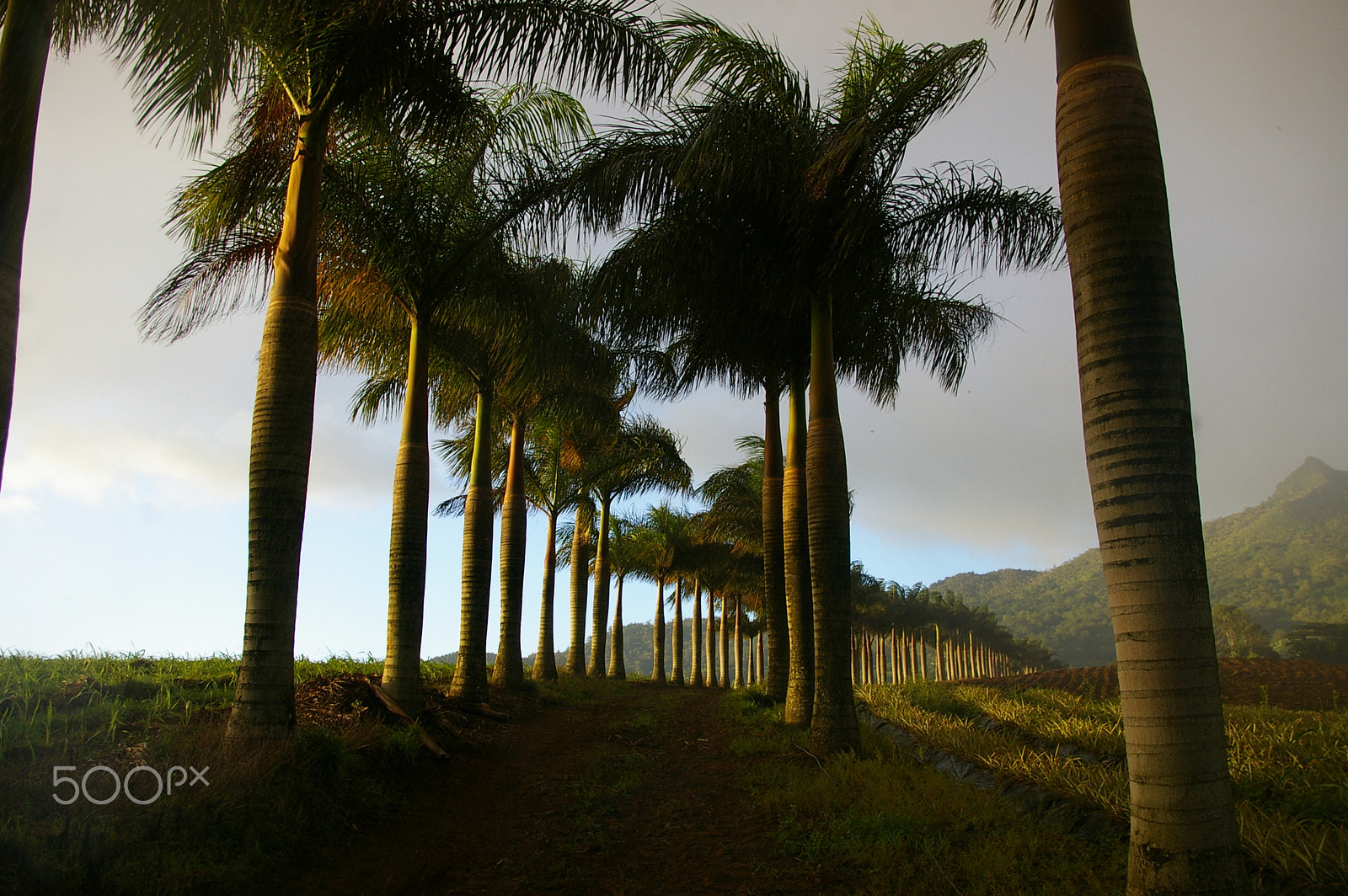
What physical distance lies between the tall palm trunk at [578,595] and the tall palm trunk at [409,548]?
47.0 ft

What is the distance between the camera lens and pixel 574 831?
21.7 feet

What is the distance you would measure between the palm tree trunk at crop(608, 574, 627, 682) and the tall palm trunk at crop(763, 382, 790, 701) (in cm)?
1441

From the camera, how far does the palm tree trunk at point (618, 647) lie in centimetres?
2919

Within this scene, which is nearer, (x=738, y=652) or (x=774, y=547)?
(x=774, y=547)

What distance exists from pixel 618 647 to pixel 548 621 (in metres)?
8.17

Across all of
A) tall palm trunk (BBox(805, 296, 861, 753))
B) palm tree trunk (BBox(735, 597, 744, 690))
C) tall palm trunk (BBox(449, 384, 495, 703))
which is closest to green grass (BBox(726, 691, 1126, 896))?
tall palm trunk (BBox(805, 296, 861, 753))

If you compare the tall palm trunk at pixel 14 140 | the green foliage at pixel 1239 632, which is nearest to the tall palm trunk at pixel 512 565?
the tall palm trunk at pixel 14 140

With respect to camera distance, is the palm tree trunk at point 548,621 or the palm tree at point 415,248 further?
the palm tree trunk at point 548,621

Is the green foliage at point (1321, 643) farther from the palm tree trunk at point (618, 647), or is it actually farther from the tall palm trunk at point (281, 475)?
the tall palm trunk at point (281, 475)

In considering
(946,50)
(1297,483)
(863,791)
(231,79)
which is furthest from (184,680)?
(1297,483)

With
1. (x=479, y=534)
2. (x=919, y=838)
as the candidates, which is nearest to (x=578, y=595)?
(x=479, y=534)

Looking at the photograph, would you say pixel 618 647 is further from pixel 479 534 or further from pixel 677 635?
pixel 479 534

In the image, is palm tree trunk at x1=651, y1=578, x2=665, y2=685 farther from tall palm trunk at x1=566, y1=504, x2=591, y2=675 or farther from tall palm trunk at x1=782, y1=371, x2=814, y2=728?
tall palm trunk at x1=782, y1=371, x2=814, y2=728

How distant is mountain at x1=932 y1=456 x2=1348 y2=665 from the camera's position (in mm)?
92875
